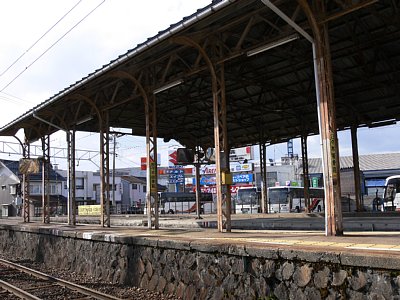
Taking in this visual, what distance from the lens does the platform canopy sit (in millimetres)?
11516

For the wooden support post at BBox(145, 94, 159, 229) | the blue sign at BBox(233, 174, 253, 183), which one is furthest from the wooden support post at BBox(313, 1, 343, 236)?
the blue sign at BBox(233, 174, 253, 183)

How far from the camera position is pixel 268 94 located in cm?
2091

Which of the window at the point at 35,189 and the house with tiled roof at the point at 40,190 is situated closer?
the house with tiled roof at the point at 40,190

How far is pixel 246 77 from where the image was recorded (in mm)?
16609

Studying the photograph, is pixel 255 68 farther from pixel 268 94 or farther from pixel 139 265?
pixel 139 265

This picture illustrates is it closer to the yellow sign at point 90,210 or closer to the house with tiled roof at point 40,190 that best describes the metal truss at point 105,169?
the yellow sign at point 90,210

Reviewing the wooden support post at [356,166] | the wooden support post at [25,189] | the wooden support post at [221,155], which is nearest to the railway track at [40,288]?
the wooden support post at [221,155]

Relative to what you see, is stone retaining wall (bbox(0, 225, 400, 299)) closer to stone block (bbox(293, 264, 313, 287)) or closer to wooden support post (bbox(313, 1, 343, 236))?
stone block (bbox(293, 264, 313, 287))

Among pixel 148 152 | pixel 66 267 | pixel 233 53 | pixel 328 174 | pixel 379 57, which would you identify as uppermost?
pixel 379 57

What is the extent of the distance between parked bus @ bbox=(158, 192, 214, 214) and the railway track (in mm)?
33889

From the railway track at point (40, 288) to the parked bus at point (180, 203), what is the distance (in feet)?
111

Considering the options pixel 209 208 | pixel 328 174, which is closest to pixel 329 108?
pixel 328 174

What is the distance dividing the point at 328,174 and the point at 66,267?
9952 millimetres

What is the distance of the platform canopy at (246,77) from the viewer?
11.5 metres
